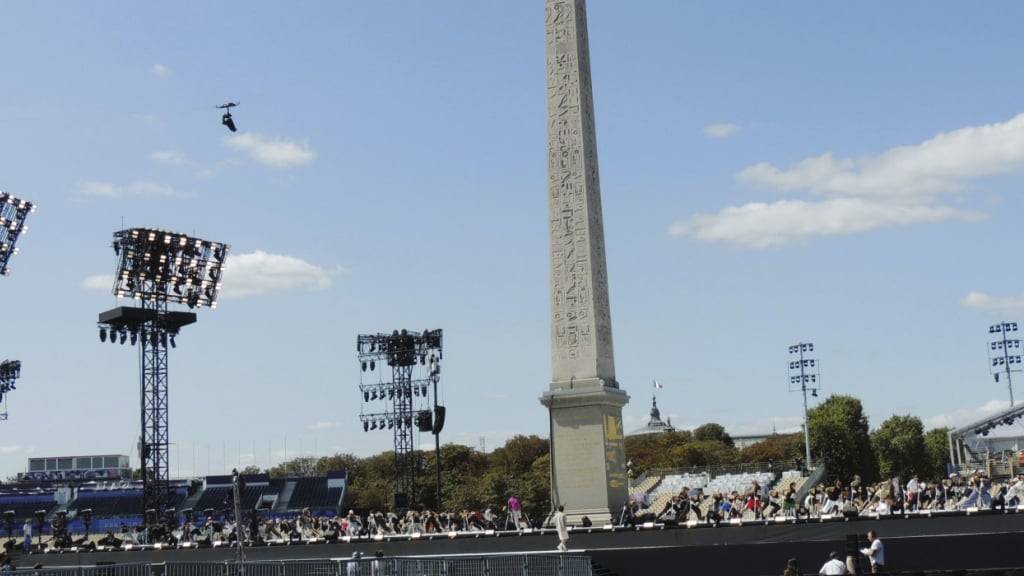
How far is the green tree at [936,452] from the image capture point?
4989 inches

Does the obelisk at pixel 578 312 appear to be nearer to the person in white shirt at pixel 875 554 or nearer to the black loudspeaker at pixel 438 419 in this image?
the person in white shirt at pixel 875 554

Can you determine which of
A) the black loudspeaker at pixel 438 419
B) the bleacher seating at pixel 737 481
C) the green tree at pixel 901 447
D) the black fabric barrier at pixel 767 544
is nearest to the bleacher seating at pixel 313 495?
the bleacher seating at pixel 737 481

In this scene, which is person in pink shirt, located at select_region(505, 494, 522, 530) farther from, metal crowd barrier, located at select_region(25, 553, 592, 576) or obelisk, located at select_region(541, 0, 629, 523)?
metal crowd barrier, located at select_region(25, 553, 592, 576)

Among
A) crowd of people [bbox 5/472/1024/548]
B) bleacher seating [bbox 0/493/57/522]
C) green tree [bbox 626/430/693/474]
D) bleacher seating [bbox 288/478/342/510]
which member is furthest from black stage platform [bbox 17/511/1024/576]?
green tree [bbox 626/430/693/474]

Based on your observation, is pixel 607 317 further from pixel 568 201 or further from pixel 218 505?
pixel 218 505

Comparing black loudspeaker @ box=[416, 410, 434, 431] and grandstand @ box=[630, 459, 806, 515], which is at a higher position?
black loudspeaker @ box=[416, 410, 434, 431]

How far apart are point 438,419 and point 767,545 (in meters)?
34.9

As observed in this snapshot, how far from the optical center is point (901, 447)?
11938cm

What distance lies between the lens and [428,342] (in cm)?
6838

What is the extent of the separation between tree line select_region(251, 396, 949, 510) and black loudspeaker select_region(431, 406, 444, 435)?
2533 centimetres

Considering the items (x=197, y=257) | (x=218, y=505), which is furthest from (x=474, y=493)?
(x=197, y=257)

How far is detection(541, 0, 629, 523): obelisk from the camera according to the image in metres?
30.1

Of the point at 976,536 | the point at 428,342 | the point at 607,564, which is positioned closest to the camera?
the point at 976,536

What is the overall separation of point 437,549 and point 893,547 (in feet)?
39.4
